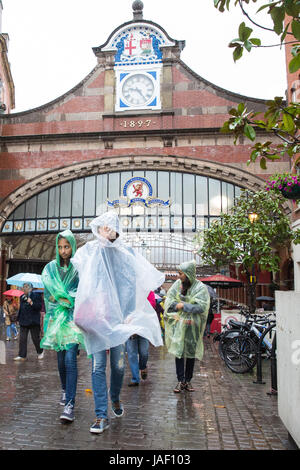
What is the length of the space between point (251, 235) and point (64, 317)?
8.42 metres

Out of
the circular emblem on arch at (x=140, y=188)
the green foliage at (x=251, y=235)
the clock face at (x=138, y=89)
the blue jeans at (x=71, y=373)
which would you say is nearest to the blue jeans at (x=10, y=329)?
the green foliage at (x=251, y=235)

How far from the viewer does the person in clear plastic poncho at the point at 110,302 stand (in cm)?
386

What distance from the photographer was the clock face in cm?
1781

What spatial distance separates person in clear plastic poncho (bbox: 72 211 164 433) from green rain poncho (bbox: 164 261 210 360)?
3.96 feet

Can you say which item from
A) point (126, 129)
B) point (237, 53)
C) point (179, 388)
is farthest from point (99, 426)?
point (126, 129)

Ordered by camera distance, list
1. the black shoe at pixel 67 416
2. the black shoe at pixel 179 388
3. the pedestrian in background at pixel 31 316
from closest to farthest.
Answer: the black shoe at pixel 67 416, the black shoe at pixel 179 388, the pedestrian in background at pixel 31 316

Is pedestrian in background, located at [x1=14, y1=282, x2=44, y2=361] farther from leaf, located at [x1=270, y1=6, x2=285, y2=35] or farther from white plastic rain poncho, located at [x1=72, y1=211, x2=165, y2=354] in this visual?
leaf, located at [x1=270, y1=6, x2=285, y2=35]

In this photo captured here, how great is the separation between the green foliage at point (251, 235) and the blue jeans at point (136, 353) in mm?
6101

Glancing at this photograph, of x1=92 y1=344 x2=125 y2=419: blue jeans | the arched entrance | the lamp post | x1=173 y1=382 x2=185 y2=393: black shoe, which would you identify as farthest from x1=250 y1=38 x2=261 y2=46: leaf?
the arched entrance

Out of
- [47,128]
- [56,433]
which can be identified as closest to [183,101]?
[47,128]

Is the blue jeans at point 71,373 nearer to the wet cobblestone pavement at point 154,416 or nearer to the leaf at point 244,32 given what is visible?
the wet cobblestone pavement at point 154,416

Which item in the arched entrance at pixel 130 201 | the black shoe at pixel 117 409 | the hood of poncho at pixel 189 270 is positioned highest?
the arched entrance at pixel 130 201
